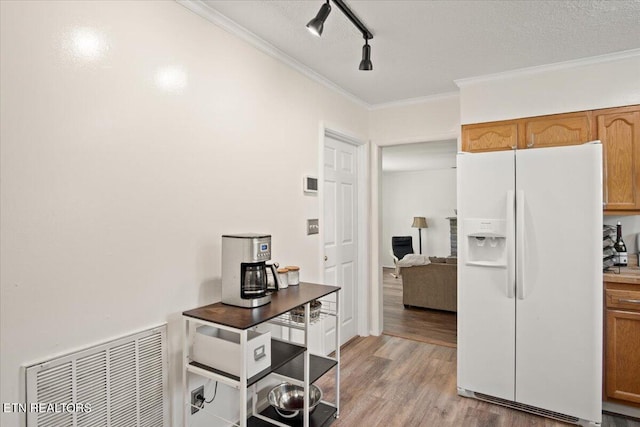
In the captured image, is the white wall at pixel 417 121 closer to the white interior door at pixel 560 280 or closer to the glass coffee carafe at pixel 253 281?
the white interior door at pixel 560 280

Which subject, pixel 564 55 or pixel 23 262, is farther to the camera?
pixel 564 55

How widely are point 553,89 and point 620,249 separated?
1.39 metres

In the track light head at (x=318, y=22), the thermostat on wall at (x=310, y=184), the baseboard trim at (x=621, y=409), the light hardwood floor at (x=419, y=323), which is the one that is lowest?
the light hardwood floor at (x=419, y=323)

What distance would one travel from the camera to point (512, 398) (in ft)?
8.03

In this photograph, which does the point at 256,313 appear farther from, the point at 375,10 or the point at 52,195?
the point at 375,10

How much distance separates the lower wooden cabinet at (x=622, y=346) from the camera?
234 centimetres

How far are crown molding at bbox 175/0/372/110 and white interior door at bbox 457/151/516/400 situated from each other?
1.37 metres

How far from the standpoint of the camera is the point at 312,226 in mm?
2967

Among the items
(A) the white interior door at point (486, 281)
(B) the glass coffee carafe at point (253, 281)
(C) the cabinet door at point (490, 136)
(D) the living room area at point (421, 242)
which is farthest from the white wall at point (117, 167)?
(D) the living room area at point (421, 242)

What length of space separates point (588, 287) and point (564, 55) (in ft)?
5.60

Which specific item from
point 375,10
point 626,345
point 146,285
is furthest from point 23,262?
point 626,345

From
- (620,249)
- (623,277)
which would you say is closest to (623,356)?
(623,277)

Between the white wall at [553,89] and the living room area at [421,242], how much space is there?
87 centimetres

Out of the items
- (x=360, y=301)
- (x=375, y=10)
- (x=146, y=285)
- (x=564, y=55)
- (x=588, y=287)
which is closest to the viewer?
(x=146, y=285)
